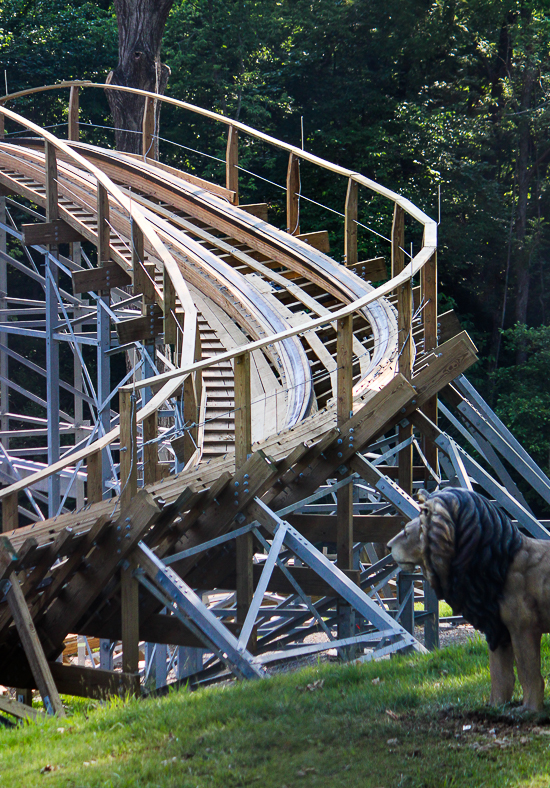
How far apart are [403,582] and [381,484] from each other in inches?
56.1

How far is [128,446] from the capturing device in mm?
5227

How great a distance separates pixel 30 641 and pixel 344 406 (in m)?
2.78

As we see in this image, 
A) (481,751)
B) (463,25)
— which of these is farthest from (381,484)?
(463,25)

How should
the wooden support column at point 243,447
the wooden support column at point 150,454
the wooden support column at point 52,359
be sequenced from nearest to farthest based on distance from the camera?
the wooden support column at point 243,447 < the wooden support column at point 150,454 < the wooden support column at point 52,359

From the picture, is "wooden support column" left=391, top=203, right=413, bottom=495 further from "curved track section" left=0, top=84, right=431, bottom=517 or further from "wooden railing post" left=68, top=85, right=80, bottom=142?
"wooden railing post" left=68, top=85, right=80, bottom=142

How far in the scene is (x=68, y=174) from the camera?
12.2 m

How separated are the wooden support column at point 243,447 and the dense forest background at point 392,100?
56.8 feet

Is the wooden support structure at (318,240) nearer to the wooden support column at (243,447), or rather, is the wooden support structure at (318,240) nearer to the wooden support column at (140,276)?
the wooden support column at (140,276)

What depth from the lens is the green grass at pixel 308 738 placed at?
322cm

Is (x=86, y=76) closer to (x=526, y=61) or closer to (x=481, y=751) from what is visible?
(x=526, y=61)

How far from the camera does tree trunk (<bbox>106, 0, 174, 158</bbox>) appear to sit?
15.8 m

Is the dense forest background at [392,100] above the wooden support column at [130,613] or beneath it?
above

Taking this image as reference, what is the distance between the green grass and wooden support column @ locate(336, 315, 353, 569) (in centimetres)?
211

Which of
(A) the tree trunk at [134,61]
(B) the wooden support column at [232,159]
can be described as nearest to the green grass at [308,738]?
(B) the wooden support column at [232,159]
